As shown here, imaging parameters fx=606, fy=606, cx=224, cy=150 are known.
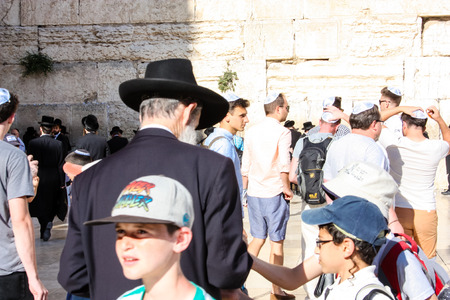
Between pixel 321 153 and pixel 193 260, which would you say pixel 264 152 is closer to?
pixel 321 153

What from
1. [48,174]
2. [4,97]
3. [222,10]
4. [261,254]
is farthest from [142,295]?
[222,10]

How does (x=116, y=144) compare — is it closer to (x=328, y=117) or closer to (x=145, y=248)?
(x=328, y=117)

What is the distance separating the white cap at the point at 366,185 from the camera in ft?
9.46

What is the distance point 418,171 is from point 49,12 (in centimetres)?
984

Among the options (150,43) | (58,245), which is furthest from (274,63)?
(58,245)

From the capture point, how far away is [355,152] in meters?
4.38

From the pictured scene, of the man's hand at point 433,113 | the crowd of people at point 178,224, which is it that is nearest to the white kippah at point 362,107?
the crowd of people at point 178,224

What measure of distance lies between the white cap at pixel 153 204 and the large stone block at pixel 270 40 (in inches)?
418

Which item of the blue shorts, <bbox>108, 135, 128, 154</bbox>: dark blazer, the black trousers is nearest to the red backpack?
the black trousers

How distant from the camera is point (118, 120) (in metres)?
12.6

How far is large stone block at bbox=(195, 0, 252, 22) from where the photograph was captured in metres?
12.2

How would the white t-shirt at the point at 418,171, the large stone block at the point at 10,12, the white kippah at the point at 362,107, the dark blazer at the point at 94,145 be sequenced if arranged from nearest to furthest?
1. the white kippah at the point at 362,107
2. the white t-shirt at the point at 418,171
3. the dark blazer at the point at 94,145
4. the large stone block at the point at 10,12

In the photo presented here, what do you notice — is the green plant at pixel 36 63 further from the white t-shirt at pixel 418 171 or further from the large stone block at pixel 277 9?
the white t-shirt at pixel 418 171

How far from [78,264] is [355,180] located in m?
1.37
